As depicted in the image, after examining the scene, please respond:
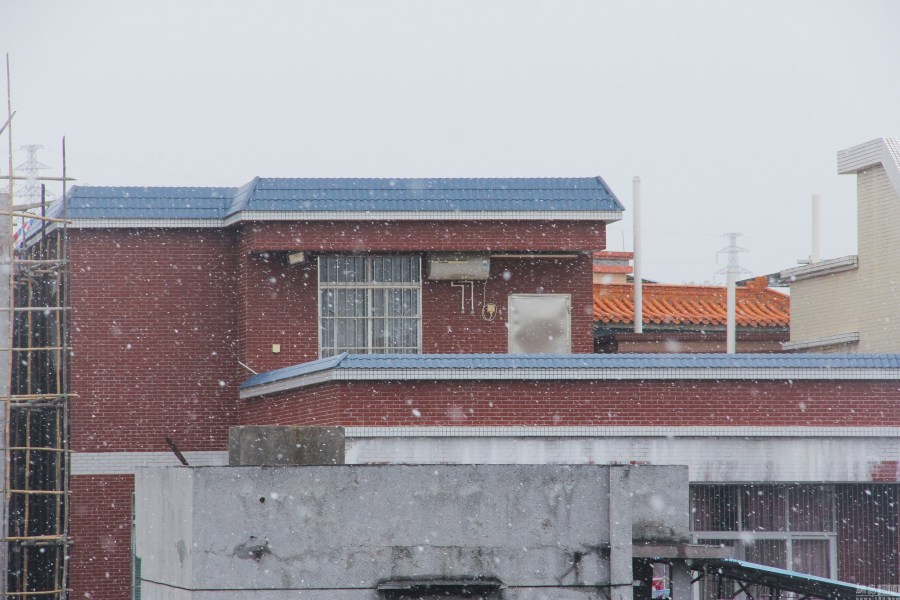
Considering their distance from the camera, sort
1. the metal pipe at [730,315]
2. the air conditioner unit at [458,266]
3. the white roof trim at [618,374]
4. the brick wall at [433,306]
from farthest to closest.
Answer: the metal pipe at [730,315]
the brick wall at [433,306]
the air conditioner unit at [458,266]
the white roof trim at [618,374]

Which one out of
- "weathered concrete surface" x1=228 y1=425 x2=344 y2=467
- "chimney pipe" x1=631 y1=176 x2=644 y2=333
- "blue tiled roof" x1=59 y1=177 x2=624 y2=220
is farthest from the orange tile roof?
"weathered concrete surface" x1=228 y1=425 x2=344 y2=467

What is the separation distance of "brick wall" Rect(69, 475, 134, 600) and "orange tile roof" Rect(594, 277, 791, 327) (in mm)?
10992

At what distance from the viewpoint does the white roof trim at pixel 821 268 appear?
24922 millimetres

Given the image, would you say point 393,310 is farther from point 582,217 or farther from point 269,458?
point 269,458

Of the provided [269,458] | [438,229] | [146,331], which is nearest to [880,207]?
[438,229]

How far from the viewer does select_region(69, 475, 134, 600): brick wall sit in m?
22.5

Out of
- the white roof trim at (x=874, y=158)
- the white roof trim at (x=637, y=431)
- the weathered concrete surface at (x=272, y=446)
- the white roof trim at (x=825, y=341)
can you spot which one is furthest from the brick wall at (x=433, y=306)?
the weathered concrete surface at (x=272, y=446)

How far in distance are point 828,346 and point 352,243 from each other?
9.46 metres

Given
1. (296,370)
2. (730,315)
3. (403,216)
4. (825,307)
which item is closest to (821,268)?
(825,307)

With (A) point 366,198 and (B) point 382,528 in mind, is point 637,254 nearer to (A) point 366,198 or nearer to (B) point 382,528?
(A) point 366,198

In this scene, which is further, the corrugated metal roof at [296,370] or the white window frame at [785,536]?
the white window frame at [785,536]

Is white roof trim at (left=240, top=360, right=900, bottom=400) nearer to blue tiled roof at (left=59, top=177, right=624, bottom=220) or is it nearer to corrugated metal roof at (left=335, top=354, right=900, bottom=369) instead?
corrugated metal roof at (left=335, top=354, right=900, bottom=369)

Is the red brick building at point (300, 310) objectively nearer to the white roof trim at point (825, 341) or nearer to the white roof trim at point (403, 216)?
the white roof trim at point (403, 216)

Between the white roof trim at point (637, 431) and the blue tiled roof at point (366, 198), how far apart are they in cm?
483
